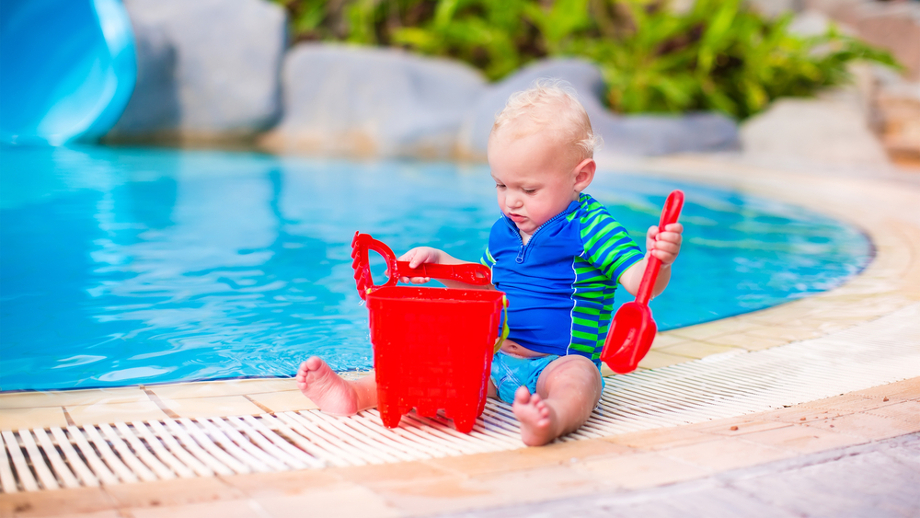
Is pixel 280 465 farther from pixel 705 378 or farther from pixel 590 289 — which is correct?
pixel 705 378

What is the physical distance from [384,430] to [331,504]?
502mm

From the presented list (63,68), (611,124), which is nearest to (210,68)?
(63,68)

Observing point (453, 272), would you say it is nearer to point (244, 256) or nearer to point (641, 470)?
point (641, 470)

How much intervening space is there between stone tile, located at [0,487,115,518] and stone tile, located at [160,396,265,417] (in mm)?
494

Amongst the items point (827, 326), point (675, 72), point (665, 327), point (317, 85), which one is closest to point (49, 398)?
point (665, 327)

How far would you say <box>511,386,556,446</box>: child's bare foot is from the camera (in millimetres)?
1667

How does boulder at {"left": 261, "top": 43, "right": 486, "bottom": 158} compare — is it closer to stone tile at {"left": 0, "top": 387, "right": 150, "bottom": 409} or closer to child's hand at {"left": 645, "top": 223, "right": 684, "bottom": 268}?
stone tile at {"left": 0, "top": 387, "right": 150, "bottom": 409}

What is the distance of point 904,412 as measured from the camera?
184cm

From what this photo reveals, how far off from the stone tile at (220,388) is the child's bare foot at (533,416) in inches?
31.1

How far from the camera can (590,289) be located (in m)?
2.10

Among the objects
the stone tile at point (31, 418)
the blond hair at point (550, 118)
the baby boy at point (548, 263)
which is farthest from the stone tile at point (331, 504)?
the blond hair at point (550, 118)

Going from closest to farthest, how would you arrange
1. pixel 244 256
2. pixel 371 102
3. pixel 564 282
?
pixel 564 282 < pixel 244 256 < pixel 371 102

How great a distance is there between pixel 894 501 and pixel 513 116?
1.20 metres

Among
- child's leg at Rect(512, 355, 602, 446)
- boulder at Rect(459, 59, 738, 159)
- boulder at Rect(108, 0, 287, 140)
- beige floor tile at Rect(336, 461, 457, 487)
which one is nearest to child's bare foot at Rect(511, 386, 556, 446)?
child's leg at Rect(512, 355, 602, 446)
